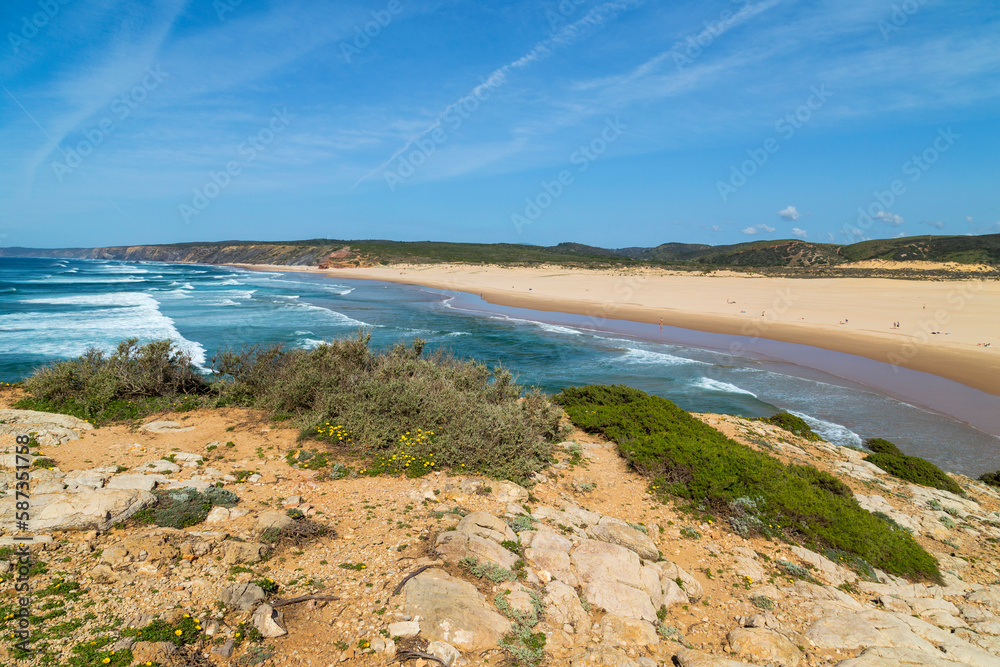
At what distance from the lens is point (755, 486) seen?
7020 millimetres

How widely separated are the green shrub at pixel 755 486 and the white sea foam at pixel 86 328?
1308 centimetres

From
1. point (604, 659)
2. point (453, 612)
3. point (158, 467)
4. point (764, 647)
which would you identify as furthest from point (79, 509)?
point (764, 647)

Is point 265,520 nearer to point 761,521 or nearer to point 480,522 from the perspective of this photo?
point 480,522

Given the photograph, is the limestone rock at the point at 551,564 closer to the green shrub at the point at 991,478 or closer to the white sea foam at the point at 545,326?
the green shrub at the point at 991,478

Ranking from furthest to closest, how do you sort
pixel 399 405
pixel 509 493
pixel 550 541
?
1. pixel 399 405
2. pixel 509 493
3. pixel 550 541

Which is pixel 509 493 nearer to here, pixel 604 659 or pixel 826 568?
pixel 604 659

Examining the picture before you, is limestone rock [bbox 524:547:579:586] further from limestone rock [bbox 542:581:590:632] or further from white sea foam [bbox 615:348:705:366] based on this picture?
white sea foam [bbox 615:348:705:366]

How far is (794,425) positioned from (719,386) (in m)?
4.30

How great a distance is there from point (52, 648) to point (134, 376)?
7.26 m

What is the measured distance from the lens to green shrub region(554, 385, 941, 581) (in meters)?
6.12

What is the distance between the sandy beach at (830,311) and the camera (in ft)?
59.3

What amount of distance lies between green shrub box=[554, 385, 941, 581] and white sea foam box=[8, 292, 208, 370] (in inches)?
515

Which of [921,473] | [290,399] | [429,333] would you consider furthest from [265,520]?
[429,333]

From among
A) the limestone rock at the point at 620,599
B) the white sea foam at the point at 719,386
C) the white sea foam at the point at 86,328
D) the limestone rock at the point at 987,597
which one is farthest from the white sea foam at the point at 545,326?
the limestone rock at the point at 620,599
